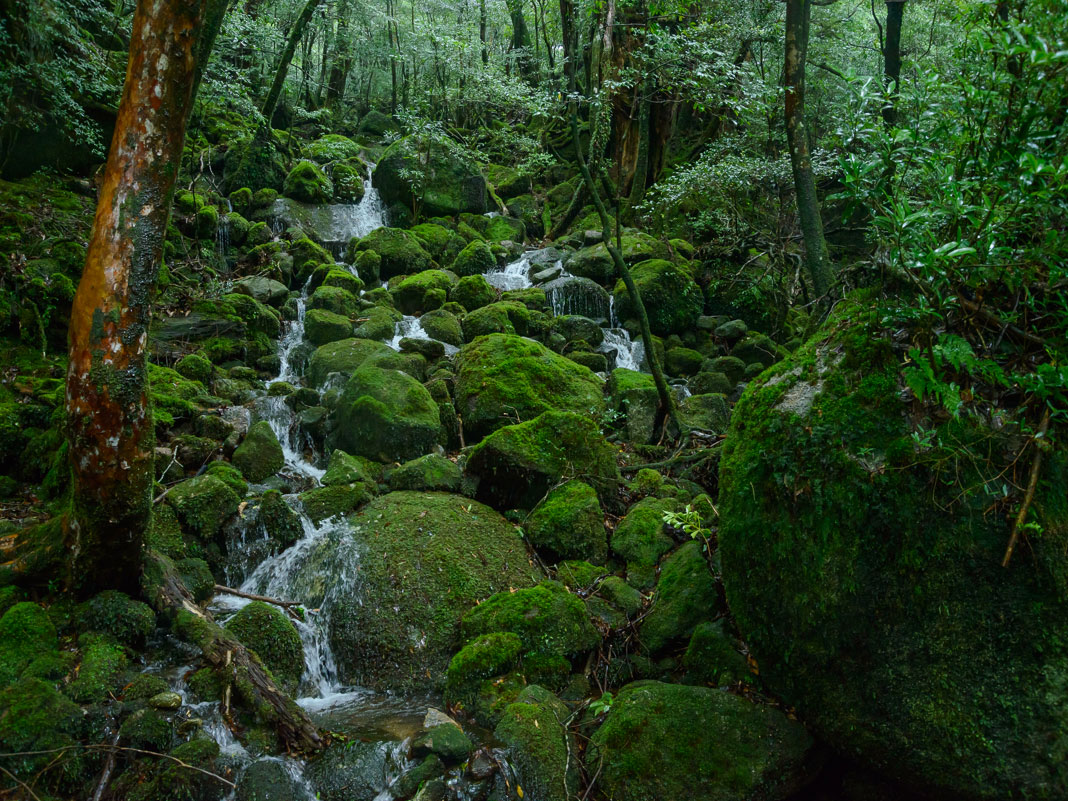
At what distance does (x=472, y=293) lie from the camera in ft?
42.1

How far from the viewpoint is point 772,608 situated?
12.0ft

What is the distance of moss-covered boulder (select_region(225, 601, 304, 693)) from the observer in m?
4.98

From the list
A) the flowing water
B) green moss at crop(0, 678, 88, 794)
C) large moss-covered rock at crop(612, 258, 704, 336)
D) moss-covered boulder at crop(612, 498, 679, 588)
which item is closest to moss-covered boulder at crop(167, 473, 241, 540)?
the flowing water

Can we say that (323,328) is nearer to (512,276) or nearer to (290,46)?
(512,276)

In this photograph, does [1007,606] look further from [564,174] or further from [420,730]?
[564,174]

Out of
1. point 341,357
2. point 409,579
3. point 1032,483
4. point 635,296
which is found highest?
point 1032,483

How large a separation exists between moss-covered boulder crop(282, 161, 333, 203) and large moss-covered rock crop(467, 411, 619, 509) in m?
11.8

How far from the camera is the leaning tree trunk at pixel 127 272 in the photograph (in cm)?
388

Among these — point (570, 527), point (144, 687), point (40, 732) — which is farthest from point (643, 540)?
point (40, 732)

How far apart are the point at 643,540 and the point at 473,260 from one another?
10216mm

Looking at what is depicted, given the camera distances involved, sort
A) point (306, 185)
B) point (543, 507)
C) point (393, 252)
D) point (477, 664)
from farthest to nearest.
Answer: point (306, 185), point (393, 252), point (543, 507), point (477, 664)


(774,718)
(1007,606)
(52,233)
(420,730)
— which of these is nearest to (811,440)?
(1007,606)

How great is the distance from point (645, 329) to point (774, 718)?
5.95m

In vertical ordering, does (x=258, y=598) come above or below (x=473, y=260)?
below
